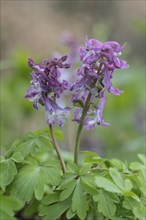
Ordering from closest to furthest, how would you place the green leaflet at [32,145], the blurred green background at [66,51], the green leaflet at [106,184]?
the green leaflet at [106,184]
the green leaflet at [32,145]
the blurred green background at [66,51]

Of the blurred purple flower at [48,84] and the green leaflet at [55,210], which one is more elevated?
the blurred purple flower at [48,84]

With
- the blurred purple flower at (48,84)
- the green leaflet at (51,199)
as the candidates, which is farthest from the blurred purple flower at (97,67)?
the green leaflet at (51,199)

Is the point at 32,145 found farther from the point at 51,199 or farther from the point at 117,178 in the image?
the point at 117,178

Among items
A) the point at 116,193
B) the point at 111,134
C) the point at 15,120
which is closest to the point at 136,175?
the point at 116,193

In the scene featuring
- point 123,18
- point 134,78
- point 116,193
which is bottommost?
point 116,193

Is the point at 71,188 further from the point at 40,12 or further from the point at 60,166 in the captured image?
the point at 40,12

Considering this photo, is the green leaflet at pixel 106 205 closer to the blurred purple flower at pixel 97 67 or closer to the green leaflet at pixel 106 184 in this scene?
the green leaflet at pixel 106 184
